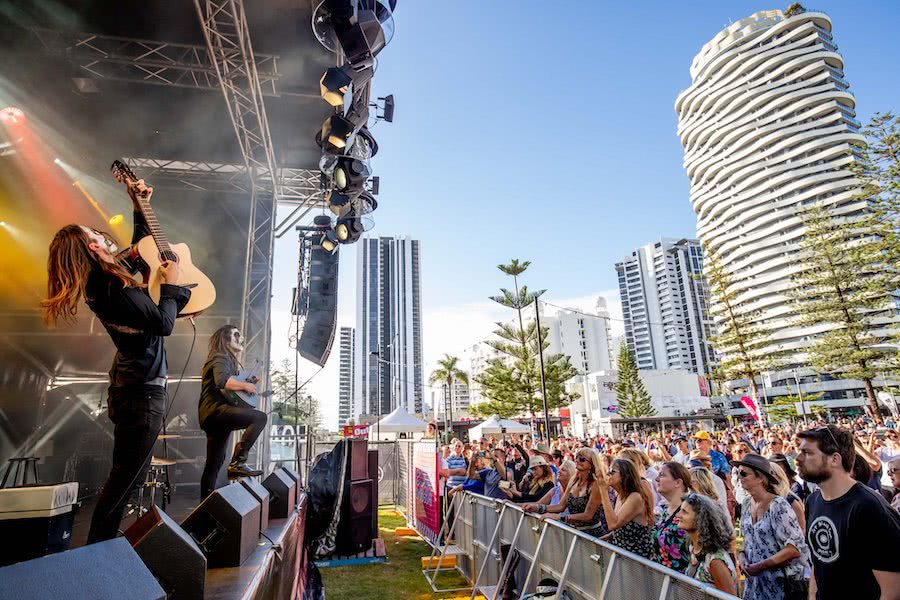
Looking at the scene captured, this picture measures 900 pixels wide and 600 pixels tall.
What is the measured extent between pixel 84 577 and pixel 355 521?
7769 millimetres

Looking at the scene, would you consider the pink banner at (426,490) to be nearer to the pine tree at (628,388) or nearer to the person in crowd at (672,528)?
the person in crowd at (672,528)

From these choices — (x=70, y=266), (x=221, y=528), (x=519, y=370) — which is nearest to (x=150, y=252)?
(x=70, y=266)

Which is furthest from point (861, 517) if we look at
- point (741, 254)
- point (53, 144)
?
point (741, 254)

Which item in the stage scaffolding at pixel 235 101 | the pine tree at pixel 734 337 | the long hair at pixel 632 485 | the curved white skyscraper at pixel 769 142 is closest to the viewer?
the long hair at pixel 632 485

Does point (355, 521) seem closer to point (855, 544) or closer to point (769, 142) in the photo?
point (855, 544)

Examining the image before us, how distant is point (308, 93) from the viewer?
874 centimetres

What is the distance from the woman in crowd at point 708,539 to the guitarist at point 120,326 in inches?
122

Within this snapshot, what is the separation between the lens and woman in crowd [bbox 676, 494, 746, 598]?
2.79 meters

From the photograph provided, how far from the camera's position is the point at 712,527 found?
2938mm

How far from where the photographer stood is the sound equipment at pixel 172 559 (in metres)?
1.25

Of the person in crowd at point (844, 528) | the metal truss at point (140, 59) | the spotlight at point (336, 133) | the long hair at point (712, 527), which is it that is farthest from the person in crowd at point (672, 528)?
the metal truss at point (140, 59)

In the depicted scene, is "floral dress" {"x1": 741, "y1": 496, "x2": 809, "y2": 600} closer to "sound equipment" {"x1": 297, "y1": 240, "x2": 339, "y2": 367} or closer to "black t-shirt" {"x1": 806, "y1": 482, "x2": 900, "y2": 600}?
"black t-shirt" {"x1": 806, "y1": 482, "x2": 900, "y2": 600}

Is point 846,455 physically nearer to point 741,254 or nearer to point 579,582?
point 579,582

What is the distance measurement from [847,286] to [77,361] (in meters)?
32.7
